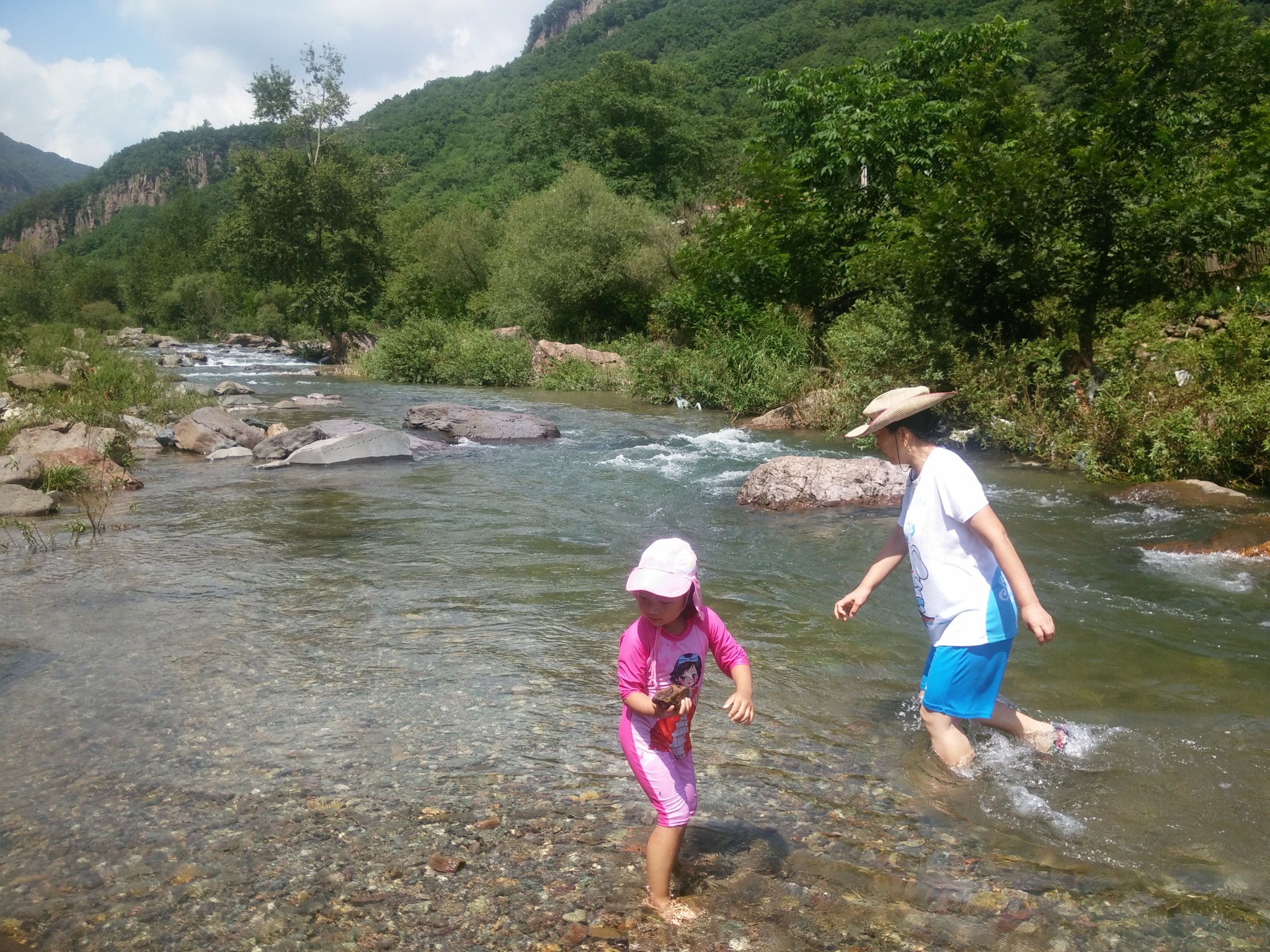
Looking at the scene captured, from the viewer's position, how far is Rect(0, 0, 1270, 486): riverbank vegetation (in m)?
12.4

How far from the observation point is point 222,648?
5988mm

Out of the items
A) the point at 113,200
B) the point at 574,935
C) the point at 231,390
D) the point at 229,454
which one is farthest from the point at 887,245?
the point at 113,200

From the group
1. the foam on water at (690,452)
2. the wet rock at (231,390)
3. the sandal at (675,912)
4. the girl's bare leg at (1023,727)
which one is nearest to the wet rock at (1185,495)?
the foam on water at (690,452)

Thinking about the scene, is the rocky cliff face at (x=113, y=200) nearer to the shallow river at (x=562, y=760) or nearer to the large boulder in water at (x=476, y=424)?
the large boulder in water at (x=476, y=424)

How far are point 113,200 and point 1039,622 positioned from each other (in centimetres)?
19181

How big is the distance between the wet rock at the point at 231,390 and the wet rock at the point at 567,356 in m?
8.86

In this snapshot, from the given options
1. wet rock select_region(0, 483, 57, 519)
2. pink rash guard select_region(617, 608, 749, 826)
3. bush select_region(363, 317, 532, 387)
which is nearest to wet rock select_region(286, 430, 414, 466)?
wet rock select_region(0, 483, 57, 519)

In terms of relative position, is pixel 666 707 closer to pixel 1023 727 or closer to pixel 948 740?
pixel 948 740

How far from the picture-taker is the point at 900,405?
4043 millimetres

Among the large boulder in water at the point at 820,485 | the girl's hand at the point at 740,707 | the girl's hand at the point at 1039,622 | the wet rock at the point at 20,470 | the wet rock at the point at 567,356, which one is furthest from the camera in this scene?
the wet rock at the point at 567,356

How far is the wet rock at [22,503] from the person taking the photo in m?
10.4

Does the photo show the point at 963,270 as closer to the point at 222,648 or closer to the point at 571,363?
the point at 222,648

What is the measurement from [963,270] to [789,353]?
7.44m

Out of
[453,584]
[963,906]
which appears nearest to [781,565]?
[453,584]
